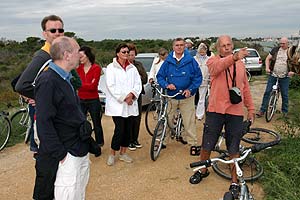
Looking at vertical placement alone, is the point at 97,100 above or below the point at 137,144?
above

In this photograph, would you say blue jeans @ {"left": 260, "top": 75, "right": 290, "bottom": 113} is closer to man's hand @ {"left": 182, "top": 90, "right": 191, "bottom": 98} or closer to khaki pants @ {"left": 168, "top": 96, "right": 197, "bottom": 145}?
khaki pants @ {"left": 168, "top": 96, "right": 197, "bottom": 145}

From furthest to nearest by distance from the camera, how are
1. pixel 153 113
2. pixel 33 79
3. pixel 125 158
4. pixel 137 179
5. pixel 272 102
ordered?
pixel 272 102 < pixel 153 113 < pixel 125 158 < pixel 137 179 < pixel 33 79

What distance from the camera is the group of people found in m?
2.78

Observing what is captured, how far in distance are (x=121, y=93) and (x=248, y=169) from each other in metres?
2.22

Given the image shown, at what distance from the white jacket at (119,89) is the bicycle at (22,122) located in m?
2.53

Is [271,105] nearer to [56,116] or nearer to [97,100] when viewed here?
[97,100]

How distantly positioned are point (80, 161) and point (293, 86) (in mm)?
12072

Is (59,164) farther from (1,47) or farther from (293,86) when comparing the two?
(1,47)

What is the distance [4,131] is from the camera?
664 cm

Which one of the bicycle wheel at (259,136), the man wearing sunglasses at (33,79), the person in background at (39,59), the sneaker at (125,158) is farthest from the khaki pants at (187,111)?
the person in background at (39,59)

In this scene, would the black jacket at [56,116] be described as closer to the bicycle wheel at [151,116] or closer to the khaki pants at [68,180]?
the khaki pants at [68,180]

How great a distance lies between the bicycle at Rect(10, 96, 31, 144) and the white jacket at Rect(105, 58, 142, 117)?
8.31ft

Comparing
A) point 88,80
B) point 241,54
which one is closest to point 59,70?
point 241,54

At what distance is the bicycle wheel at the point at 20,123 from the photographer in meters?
7.16
